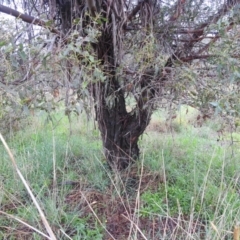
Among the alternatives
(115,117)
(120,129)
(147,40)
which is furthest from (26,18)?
(120,129)

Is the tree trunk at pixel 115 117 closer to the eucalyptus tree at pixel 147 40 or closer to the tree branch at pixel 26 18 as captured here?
the eucalyptus tree at pixel 147 40

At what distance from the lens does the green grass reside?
1.55 metres

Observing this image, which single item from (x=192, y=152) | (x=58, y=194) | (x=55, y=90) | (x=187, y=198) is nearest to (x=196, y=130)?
(x=192, y=152)

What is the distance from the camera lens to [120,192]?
1.94 metres

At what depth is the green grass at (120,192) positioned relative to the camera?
5.08ft

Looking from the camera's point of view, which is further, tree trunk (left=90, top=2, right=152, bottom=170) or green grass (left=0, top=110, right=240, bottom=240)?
tree trunk (left=90, top=2, right=152, bottom=170)

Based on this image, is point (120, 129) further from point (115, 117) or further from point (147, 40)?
point (147, 40)

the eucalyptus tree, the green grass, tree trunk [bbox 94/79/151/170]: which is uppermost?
the eucalyptus tree

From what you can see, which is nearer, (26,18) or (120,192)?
(26,18)

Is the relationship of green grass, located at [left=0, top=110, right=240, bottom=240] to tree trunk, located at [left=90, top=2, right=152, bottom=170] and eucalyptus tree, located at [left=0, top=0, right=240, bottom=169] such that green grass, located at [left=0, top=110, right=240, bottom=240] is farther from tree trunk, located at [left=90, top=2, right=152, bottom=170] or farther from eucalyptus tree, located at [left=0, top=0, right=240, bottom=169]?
eucalyptus tree, located at [left=0, top=0, right=240, bottom=169]

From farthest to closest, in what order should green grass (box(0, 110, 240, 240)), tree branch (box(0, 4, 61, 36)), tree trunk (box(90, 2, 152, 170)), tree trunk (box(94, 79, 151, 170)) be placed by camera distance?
tree trunk (box(94, 79, 151, 170)), tree trunk (box(90, 2, 152, 170)), green grass (box(0, 110, 240, 240)), tree branch (box(0, 4, 61, 36))

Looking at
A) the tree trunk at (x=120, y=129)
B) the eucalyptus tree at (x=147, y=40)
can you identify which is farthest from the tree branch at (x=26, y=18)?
the tree trunk at (x=120, y=129)

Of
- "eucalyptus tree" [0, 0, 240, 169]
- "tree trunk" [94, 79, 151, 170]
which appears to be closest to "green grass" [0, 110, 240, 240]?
"tree trunk" [94, 79, 151, 170]

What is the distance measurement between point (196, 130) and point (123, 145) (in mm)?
2086
